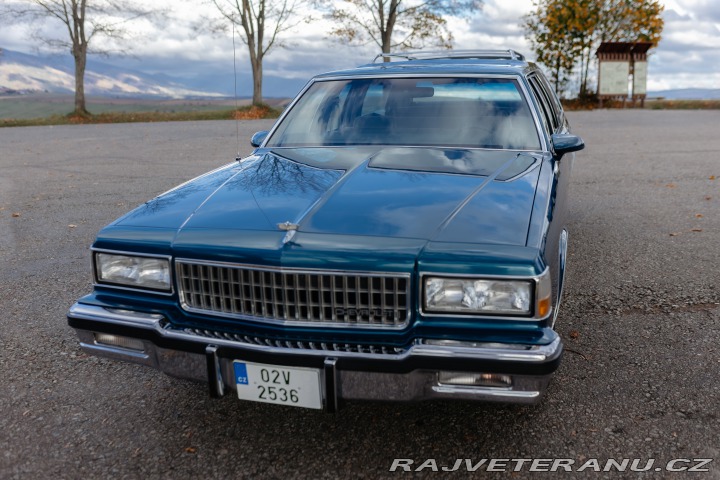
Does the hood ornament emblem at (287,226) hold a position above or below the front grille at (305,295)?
above

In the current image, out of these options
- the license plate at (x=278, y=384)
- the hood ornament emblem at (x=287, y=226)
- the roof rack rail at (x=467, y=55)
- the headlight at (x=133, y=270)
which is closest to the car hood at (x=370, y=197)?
the hood ornament emblem at (x=287, y=226)

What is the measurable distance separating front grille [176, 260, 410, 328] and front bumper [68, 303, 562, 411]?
13cm

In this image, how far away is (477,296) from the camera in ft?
7.36

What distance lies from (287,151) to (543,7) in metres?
24.0

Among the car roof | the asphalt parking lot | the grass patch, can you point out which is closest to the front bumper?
the asphalt parking lot

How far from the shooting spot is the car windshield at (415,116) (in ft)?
11.8

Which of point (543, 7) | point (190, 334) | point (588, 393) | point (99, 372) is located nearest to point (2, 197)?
point (99, 372)

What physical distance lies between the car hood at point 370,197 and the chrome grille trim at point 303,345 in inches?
16.4

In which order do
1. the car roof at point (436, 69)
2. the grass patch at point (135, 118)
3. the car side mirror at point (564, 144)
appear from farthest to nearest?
the grass patch at point (135, 118)
the car roof at point (436, 69)
the car side mirror at point (564, 144)

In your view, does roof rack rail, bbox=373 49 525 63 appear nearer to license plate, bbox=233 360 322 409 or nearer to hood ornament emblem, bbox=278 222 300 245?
hood ornament emblem, bbox=278 222 300 245

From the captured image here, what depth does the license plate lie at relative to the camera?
2275 mm

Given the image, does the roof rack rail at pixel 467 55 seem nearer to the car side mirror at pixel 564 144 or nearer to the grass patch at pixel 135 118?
the car side mirror at pixel 564 144

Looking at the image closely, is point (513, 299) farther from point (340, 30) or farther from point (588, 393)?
point (340, 30)

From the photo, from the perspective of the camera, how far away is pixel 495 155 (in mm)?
3365
